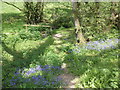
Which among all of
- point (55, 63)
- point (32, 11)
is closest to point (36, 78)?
point (55, 63)

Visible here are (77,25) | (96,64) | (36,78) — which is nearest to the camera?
(36,78)

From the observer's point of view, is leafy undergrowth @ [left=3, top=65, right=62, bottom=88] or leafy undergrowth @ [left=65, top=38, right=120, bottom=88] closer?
leafy undergrowth @ [left=3, top=65, right=62, bottom=88]

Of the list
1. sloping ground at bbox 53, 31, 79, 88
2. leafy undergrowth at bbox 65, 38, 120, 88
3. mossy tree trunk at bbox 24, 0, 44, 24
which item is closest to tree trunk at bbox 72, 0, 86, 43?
leafy undergrowth at bbox 65, 38, 120, 88

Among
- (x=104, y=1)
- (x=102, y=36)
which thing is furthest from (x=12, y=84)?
(x=104, y=1)

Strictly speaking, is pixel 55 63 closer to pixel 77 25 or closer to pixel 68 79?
pixel 68 79

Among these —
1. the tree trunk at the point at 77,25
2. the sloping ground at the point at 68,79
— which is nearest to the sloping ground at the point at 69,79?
the sloping ground at the point at 68,79

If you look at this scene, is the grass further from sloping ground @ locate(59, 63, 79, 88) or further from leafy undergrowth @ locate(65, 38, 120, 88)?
sloping ground @ locate(59, 63, 79, 88)

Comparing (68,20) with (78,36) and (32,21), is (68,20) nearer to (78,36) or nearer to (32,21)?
(32,21)

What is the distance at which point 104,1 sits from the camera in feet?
41.3

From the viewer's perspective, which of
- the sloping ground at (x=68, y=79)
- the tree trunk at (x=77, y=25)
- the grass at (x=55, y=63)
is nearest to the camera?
the grass at (x=55, y=63)

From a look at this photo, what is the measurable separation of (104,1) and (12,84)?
977 centimetres

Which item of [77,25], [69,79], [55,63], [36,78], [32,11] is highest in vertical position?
[32,11]

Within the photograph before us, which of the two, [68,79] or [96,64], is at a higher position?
[96,64]

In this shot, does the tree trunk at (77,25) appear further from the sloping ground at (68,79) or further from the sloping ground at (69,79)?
the sloping ground at (69,79)
